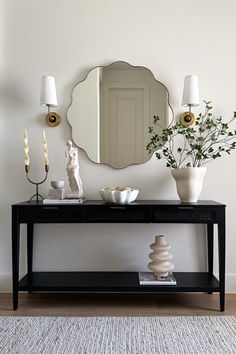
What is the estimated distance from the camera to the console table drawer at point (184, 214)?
7.55 feet

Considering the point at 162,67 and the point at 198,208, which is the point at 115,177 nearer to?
the point at 198,208

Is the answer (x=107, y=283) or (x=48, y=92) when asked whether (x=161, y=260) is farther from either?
(x=48, y=92)

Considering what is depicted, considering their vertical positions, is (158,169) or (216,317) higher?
(158,169)

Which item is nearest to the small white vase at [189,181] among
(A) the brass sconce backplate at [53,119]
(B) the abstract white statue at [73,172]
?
(B) the abstract white statue at [73,172]

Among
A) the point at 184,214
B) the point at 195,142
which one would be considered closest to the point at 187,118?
the point at 195,142

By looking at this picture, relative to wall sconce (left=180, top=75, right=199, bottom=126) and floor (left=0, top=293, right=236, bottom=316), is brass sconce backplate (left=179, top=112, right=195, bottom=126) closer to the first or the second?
wall sconce (left=180, top=75, right=199, bottom=126)

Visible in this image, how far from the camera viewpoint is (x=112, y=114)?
107 inches

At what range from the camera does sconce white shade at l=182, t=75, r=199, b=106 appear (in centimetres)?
251

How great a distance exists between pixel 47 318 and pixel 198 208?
1.21 m

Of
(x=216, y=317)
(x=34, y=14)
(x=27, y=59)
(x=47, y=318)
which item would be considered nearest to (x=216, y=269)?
(x=216, y=317)

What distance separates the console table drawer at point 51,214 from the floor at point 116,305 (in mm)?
613

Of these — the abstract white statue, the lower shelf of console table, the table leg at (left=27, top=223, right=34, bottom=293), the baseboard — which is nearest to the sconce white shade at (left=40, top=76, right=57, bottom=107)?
the abstract white statue

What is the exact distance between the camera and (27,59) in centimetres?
271

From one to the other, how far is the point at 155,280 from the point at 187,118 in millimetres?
1235
